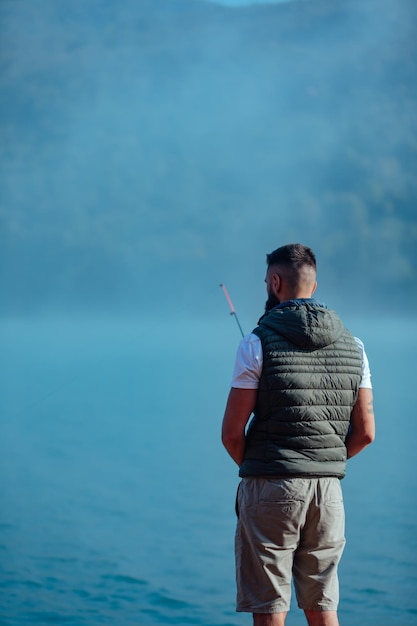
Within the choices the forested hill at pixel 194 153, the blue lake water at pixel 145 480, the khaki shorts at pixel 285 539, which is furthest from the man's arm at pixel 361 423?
the forested hill at pixel 194 153

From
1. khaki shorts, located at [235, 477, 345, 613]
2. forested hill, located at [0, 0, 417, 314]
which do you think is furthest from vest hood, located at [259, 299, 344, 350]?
forested hill, located at [0, 0, 417, 314]

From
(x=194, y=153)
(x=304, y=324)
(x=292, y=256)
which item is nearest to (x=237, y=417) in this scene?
(x=304, y=324)

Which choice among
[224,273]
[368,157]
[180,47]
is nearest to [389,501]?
[224,273]

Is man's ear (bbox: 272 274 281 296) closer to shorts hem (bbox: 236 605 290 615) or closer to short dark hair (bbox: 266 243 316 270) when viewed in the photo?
short dark hair (bbox: 266 243 316 270)

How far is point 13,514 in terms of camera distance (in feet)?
10.8

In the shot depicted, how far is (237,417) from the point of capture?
56.2 inches

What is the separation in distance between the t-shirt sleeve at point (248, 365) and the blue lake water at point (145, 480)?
5.90 feet

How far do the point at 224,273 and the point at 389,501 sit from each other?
1.27 metres

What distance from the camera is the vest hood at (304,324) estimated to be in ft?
4.63

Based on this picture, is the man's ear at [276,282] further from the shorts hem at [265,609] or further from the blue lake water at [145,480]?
the blue lake water at [145,480]

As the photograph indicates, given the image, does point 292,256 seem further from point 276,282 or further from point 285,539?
point 285,539

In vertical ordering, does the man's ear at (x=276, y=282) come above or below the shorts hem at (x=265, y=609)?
above

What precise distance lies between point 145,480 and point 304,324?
2124 mm

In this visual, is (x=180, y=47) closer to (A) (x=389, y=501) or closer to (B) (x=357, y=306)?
(B) (x=357, y=306)
